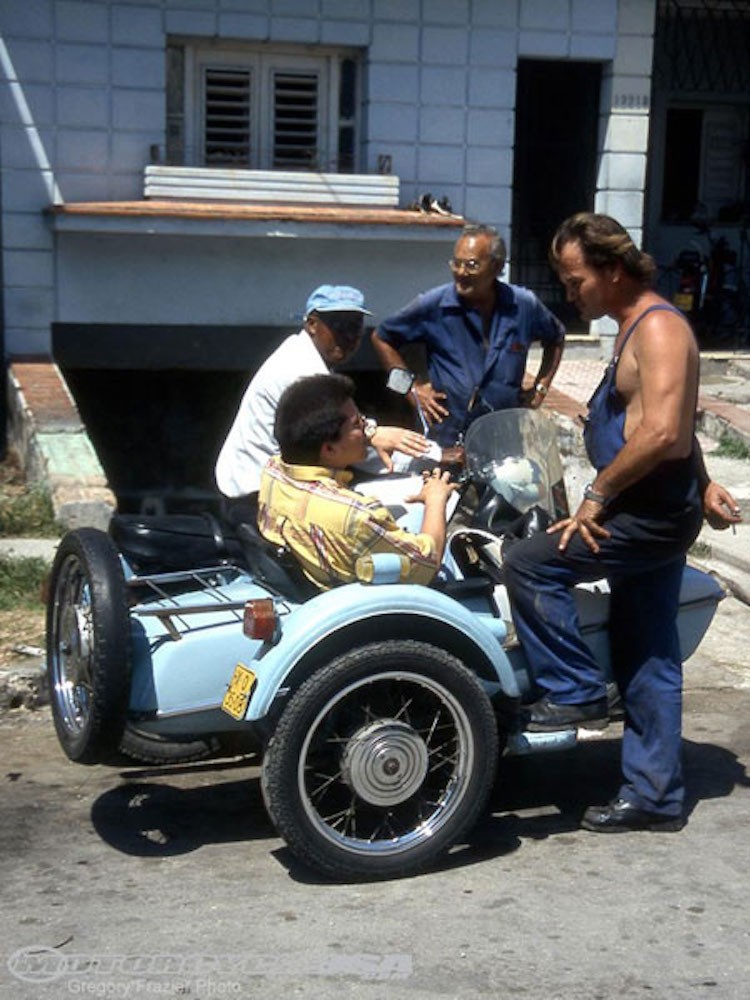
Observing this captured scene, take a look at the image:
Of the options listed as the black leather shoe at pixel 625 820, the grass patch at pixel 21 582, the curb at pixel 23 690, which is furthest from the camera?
the grass patch at pixel 21 582

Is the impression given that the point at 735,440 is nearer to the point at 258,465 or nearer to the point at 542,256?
the point at 542,256

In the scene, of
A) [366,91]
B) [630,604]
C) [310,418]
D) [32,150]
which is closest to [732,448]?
[366,91]

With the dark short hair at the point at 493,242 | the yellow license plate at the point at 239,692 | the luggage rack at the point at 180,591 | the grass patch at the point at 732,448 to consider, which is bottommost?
the grass patch at the point at 732,448

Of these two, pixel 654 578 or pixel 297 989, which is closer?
pixel 297 989

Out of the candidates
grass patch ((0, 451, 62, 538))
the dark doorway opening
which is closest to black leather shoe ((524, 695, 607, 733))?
grass patch ((0, 451, 62, 538))

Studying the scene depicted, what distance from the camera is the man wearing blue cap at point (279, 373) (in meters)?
5.39

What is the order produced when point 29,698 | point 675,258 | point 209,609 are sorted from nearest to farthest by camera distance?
point 209,609, point 29,698, point 675,258

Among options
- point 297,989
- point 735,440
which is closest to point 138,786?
point 297,989

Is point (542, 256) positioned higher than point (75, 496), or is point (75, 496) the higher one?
point (542, 256)

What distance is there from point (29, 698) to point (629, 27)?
810cm

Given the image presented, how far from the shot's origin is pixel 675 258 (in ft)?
48.8

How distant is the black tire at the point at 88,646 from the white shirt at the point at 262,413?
0.82 m

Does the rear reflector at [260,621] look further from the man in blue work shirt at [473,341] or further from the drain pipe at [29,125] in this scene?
the drain pipe at [29,125]

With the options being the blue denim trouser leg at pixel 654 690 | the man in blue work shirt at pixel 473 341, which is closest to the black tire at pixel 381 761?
the blue denim trouser leg at pixel 654 690
